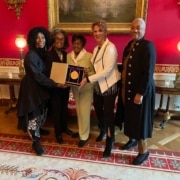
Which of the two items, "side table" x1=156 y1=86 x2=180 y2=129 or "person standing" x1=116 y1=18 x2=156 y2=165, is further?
"side table" x1=156 y1=86 x2=180 y2=129

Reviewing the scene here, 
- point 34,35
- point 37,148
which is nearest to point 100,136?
point 37,148

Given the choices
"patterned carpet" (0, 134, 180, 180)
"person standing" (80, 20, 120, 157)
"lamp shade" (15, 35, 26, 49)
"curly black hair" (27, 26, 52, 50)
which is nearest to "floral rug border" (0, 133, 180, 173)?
"patterned carpet" (0, 134, 180, 180)

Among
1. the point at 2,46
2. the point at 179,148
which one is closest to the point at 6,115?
the point at 2,46

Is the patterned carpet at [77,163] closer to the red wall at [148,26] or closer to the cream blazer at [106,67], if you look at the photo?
the cream blazer at [106,67]

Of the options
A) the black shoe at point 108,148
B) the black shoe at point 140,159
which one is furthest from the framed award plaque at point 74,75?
the black shoe at point 140,159

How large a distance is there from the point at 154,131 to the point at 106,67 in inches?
53.2

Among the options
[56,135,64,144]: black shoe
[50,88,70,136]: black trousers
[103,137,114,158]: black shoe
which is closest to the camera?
[103,137,114,158]: black shoe

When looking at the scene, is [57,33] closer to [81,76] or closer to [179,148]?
[81,76]

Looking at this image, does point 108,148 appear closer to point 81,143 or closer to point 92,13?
point 81,143

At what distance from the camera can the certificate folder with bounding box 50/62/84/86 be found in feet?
7.30

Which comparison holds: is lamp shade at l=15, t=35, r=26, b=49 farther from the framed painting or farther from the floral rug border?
the floral rug border

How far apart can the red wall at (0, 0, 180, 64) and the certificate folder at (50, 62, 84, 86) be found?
3.66 ft

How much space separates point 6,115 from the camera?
3.38 m

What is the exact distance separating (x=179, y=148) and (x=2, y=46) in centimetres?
300
